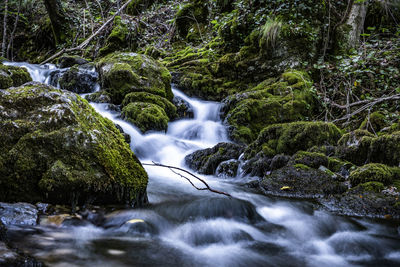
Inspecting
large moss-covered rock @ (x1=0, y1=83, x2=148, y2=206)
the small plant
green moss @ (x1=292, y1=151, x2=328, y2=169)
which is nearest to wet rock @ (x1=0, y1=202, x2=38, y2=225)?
large moss-covered rock @ (x1=0, y1=83, x2=148, y2=206)

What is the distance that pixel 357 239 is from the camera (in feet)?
9.08

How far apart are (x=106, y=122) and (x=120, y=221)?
1282 mm

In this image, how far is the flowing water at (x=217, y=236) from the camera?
2197mm

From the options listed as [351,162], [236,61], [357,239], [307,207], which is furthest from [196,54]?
[357,239]

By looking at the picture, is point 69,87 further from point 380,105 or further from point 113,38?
point 380,105

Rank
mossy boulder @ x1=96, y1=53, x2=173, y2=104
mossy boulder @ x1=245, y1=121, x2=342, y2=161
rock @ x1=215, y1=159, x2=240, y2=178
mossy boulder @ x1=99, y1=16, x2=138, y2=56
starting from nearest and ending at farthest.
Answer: mossy boulder @ x1=245, y1=121, x2=342, y2=161
rock @ x1=215, y1=159, x2=240, y2=178
mossy boulder @ x1=96, y1=53, x2=173, y2=104
mossy boulder @ x1=99, y1=16, x2=138, y2=56

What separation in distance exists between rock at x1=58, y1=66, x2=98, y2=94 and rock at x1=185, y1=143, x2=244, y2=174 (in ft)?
17.0

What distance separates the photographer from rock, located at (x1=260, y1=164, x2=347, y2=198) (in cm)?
381

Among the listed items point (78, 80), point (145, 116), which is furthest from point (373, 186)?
point (78, 80)

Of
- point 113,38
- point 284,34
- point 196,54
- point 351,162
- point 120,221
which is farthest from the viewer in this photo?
point 113,38

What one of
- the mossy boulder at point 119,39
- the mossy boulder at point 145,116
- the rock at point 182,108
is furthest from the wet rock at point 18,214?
the mossy boulder at point 119,39

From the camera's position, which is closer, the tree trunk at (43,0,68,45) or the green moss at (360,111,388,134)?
the green moss at (360,111,388,134)

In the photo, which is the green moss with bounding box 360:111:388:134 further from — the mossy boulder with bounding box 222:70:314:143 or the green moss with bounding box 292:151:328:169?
the green moss with bounding box 292:151:328:169

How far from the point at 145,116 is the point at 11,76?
3105mm
